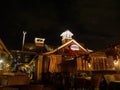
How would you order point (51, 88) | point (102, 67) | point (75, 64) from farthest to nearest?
point (75, 64)
point (102, 67)
point (51, 88)

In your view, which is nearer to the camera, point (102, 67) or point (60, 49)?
point (102, 67)

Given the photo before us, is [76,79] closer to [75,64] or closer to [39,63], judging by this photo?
[75,64]

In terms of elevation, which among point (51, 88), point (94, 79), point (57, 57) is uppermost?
point (57, 57)

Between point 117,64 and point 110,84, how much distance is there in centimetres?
585

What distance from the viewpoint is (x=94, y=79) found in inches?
359

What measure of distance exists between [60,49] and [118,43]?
1331 centimetres

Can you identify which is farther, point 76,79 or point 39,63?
point 39,63

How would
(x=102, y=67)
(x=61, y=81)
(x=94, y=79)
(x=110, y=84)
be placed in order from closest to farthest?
(x=94, y=79)
(x=110, y=84)
(x=61, y=81)
(x=102, y=67)

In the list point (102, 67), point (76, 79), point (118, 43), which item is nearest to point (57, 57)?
point (102, 67)

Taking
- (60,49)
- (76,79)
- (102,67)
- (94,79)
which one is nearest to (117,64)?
(102,67)

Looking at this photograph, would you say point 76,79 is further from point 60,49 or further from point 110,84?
point 60,49

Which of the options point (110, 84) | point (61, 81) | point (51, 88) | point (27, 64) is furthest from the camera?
point (27, 64)

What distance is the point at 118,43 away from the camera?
1017cm

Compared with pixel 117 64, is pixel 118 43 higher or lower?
higher
